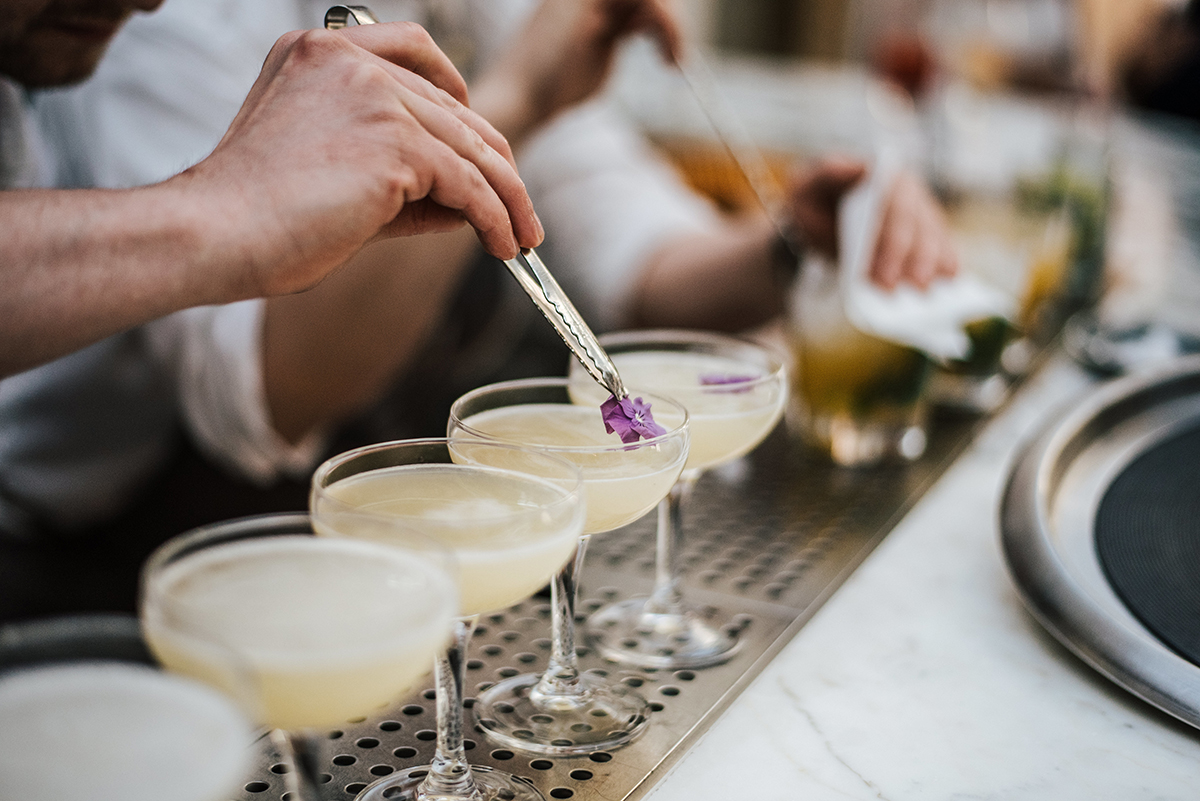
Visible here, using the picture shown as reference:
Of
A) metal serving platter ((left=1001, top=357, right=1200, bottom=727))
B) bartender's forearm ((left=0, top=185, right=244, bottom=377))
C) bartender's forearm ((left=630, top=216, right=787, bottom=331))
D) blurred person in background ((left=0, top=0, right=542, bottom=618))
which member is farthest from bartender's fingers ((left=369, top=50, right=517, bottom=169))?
bartender's forearm ((left=630, top=216, right=787, bottom=331))

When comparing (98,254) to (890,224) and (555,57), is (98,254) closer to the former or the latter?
(555,57)

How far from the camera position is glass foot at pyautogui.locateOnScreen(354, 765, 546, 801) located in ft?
2.43

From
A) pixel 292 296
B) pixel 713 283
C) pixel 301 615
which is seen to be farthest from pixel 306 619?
pixel 713 283

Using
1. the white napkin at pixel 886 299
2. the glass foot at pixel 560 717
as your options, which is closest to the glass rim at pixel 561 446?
the glass foot at pixel 560 717

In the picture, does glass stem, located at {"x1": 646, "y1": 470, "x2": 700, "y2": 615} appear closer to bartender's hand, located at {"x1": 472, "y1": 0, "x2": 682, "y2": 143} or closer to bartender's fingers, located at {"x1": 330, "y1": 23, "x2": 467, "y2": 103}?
bartender's fingers, located at {"x1": 330, "y1": 23, "x2": 467, "y2": 103}

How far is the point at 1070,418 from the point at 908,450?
0.23 meters

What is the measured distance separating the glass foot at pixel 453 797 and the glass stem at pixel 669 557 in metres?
0.31

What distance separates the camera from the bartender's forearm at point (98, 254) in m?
0.64

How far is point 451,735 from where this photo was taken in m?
0.75

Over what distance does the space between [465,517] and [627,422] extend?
197 mm

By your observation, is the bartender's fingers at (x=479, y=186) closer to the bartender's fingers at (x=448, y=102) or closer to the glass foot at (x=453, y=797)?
the bartender's fingers at (x=448, y=102)

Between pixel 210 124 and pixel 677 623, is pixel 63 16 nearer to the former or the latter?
pixel 210 124

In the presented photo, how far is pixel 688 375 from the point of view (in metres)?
1.09

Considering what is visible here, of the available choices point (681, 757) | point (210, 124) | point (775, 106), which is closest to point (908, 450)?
point (681, 757)
